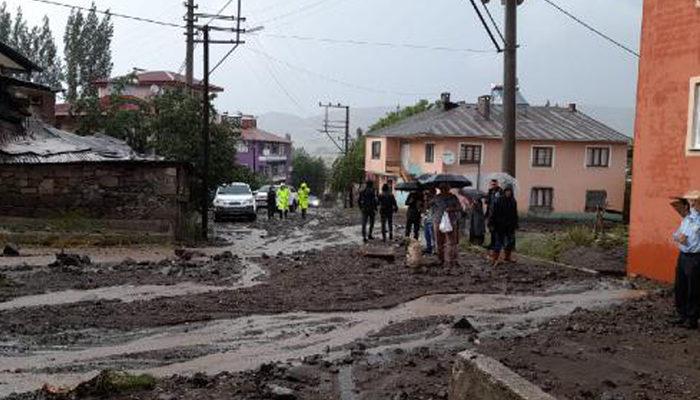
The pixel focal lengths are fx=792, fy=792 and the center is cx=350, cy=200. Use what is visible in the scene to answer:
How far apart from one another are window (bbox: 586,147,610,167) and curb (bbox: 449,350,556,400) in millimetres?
48347

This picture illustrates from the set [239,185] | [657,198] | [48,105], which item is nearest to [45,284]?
[657,198]

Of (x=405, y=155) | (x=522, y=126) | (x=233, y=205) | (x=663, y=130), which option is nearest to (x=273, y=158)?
(x=405, y=155)

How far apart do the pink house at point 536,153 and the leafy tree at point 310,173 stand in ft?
152

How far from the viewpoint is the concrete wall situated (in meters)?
49.8

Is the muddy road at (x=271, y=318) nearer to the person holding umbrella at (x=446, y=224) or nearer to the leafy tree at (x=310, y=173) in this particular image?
the person holding umbrella at (x=446, y=224)

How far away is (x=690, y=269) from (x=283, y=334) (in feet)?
17.1

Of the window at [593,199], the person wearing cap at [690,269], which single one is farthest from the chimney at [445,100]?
the person wearing cap at [690,269]

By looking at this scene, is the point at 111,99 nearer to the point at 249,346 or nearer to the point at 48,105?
the point at 48,105

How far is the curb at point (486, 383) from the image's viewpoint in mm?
5109

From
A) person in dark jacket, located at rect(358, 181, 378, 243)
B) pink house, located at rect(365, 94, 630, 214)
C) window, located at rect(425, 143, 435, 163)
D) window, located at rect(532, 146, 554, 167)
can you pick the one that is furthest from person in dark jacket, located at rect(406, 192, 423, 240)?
window, located at rect(532, 146, 554, 167)

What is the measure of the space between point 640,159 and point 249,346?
9690mm

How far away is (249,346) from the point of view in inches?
363

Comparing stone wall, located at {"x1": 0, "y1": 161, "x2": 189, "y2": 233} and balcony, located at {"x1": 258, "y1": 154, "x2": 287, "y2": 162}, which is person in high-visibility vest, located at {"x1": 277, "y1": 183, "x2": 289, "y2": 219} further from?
balcony, located at {"x1": 258, "y1": 154, "x2": 287, "y2": 162}

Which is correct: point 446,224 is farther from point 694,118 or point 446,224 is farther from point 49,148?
point 49,148
